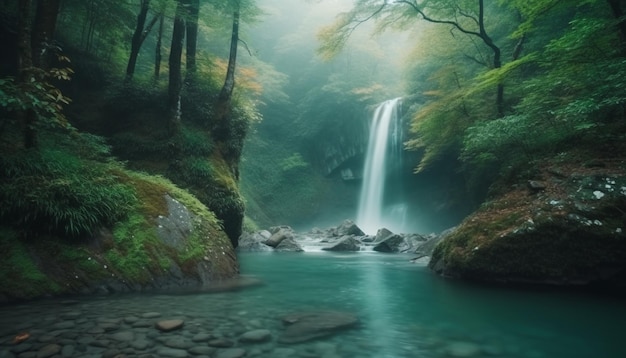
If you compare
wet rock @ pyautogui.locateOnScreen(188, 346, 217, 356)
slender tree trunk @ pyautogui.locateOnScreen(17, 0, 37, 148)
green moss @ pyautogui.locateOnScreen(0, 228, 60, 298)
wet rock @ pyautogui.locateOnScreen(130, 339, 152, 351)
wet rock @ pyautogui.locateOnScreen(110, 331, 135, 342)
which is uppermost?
slender tree trunk @ pyautogui.locateOnScreen(17, 0, 37, 148)

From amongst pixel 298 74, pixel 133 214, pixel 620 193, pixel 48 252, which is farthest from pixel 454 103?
pixel 298 74

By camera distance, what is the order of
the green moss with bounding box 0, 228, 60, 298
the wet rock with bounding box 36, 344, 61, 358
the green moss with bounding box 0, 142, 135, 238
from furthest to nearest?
the green moss with bounding box 0, 142, 135, 238 → the green moss with bounding box 0, 228, 60, 298 → the wet rock with bounding box 36, 344, 61, 358

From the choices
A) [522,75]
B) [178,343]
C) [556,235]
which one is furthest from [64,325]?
[522,75]

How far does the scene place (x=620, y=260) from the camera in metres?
4.70

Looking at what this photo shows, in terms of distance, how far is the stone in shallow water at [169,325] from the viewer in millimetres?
3053

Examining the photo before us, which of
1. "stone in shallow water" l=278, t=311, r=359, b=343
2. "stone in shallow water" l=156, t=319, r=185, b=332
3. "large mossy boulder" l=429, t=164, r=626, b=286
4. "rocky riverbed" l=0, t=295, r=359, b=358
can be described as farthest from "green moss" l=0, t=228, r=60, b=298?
"large mossy boulder" l=429, t=164, r=626, b=286

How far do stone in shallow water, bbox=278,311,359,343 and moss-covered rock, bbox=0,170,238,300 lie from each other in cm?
226

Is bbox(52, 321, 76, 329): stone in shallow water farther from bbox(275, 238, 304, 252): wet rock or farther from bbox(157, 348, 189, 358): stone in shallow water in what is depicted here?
bbox(275, 238, 304, 252): wet rock

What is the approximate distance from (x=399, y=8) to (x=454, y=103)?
3724 millimetres

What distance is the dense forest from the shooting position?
14.3 feet

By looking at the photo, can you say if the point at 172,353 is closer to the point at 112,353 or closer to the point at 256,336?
the point at 112,353

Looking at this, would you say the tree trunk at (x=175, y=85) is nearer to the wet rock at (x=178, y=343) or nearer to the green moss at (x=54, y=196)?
the green moss at (x=54, y=196)

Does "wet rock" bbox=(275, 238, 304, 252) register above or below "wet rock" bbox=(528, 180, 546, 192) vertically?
below

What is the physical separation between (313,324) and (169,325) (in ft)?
4.63
